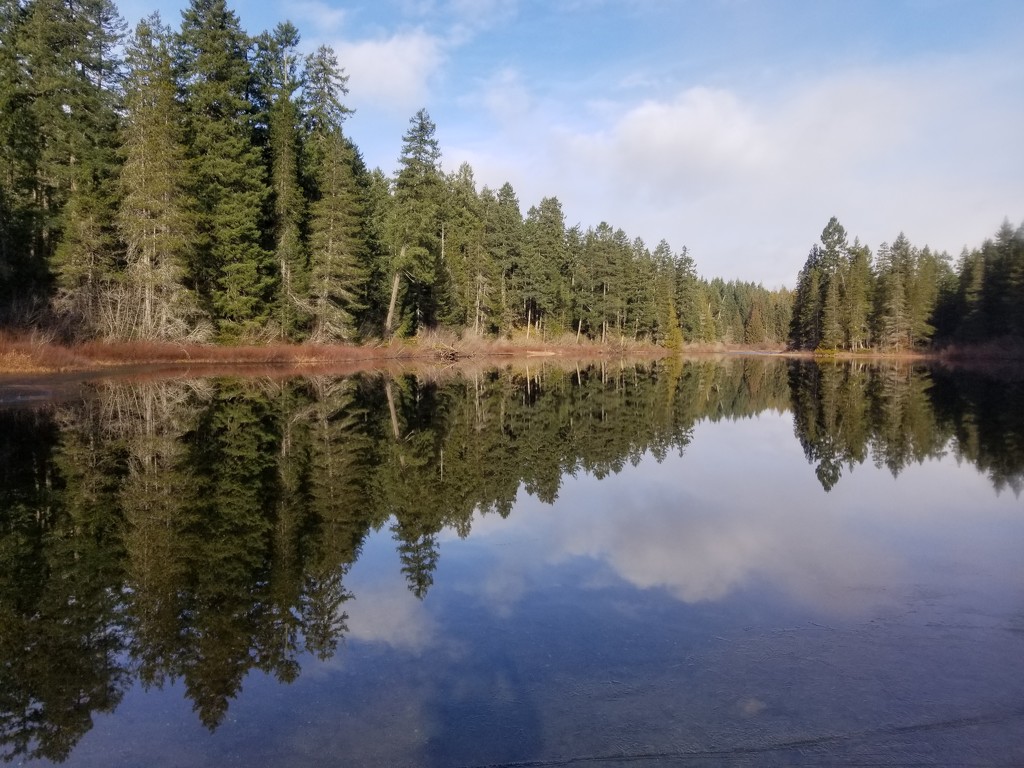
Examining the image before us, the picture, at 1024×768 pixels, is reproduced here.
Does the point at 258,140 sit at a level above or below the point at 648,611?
above

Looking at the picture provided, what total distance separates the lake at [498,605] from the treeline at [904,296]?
73676mm

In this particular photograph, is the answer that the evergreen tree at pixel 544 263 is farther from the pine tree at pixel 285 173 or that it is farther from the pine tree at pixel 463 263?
the pine tree at pixel 285 173

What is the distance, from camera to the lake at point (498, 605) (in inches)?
162

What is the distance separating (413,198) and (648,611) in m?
45.5

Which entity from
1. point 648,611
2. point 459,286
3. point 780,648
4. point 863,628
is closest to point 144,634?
point 648,611

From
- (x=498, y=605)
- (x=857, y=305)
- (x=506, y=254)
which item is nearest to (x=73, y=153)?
(x=498, y=605)

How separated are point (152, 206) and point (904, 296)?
8535cm

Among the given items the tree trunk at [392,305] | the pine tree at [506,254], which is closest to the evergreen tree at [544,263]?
the pine tree at [506,254]

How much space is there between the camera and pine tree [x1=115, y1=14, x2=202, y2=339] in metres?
32.3

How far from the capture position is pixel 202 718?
4.31m

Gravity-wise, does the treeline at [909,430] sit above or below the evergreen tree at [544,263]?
below

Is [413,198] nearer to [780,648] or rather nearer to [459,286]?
[459,286]

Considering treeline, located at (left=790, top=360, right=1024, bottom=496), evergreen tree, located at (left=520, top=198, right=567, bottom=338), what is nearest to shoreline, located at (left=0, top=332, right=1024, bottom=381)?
evergreen tree, located at (left=520, top=198, right=567, bottom=338)

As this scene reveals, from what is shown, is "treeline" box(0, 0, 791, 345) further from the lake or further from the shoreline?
the lake
